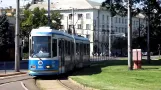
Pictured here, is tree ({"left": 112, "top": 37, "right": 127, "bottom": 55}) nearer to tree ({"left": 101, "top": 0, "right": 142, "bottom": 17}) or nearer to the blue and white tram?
tree ({"left": 101, "top": 0, "right": 142, "bottom": 17})

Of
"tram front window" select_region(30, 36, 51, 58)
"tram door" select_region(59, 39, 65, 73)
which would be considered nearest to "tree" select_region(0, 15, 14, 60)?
"tram door" select_region(59, 39, 65, 73)

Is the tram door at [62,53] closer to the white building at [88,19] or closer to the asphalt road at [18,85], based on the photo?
the asphalt road at [18,85]

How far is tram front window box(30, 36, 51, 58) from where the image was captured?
2752 cm

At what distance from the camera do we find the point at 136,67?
38312mm

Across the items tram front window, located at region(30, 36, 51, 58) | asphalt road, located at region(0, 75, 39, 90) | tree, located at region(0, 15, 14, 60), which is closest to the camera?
asphalt road, located at region(0, 75, 39, 90)

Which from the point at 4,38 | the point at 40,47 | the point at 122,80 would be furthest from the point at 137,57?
the point at 4,38

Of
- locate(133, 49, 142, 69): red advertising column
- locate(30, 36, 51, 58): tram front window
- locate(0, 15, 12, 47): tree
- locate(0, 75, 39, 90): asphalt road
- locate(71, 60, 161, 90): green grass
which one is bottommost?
locate(0, 75, 39, 90): asphalt road

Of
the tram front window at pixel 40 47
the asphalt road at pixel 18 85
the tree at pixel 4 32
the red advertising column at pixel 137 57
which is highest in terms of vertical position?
the tree at pixel 4 32

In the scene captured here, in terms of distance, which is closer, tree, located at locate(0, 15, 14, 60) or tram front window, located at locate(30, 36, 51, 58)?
tram front window, located at locate(30, 36, 51, 58)

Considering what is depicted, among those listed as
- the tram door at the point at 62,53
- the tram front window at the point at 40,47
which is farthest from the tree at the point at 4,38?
the tram front window at the point at 40,47

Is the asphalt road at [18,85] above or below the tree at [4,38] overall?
below

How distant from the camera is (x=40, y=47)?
2747 cm

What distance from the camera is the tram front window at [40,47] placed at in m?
27.5

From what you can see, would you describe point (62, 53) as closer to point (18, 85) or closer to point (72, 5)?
point (18, 85)
